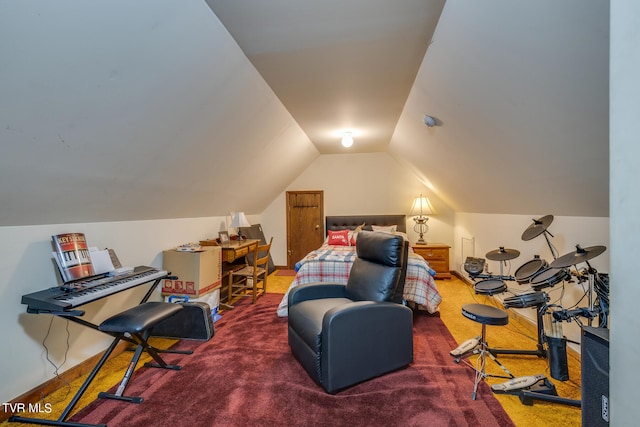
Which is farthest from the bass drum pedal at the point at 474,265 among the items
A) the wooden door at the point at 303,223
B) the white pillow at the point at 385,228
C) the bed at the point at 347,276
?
the wooden door at the point at 303,223

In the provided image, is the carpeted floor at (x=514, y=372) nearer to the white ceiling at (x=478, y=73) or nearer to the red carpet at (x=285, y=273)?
the white ceiling at (x=478, y=73)

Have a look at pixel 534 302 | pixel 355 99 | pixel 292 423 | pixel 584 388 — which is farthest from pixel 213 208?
pixel 584 388

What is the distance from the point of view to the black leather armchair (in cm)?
192

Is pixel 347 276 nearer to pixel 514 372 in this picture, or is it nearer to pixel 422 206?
pixel 514 372

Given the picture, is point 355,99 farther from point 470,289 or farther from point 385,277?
point 470,289

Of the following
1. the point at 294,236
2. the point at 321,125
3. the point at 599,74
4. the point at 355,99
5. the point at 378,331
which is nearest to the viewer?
the point at 599,74

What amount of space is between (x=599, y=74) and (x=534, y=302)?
1.44 m

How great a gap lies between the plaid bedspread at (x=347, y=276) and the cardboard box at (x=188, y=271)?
3.03ft

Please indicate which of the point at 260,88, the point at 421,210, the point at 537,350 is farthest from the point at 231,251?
the point at 421,210

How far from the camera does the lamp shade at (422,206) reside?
543 cm

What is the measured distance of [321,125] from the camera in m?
3.96

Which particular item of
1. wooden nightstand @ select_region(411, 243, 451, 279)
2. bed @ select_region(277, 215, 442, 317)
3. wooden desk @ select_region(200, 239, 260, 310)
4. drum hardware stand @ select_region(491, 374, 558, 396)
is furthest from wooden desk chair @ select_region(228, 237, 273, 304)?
drum hardware stand @ select_region(491, 374, 558, 396)

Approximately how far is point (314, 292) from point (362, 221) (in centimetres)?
335

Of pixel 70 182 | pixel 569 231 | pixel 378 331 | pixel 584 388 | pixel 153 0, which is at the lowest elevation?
pixel 378 331
